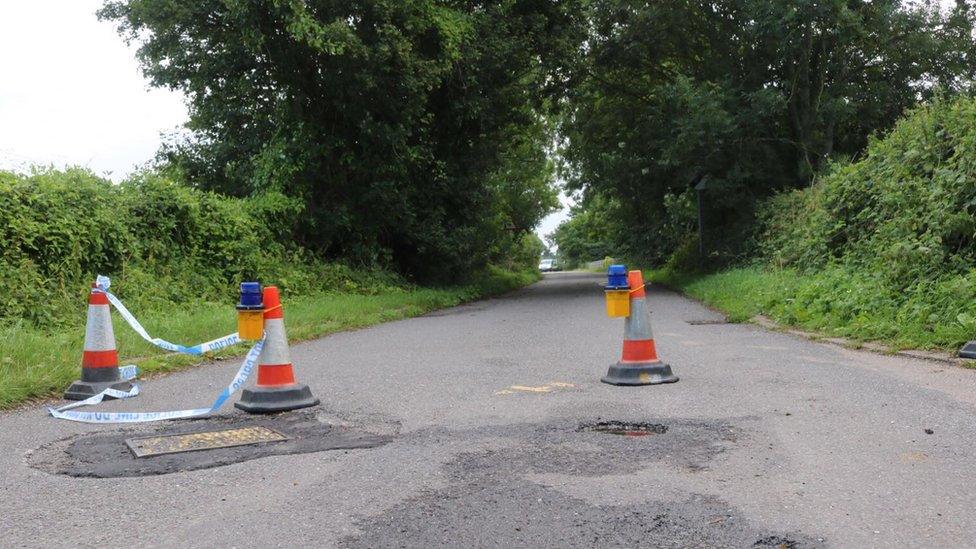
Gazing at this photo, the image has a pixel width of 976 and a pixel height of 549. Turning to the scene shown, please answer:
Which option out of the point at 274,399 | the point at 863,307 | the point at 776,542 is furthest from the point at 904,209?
the point at 776,542

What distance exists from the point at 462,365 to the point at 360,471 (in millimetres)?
4343

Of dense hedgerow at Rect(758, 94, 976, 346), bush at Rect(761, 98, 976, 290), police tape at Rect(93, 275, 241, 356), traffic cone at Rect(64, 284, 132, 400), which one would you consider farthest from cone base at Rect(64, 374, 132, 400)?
bush at Rect(761, 98, 976, 290)

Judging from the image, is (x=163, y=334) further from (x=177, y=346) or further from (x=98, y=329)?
(x=177, y=346)

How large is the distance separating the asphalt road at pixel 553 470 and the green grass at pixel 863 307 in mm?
1241

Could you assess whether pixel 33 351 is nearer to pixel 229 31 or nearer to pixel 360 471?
pixel 360 471

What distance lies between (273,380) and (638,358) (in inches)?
123

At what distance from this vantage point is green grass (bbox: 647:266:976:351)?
9.26 metres

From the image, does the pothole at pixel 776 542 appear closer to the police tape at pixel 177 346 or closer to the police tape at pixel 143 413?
the police tape at pixel 143 413

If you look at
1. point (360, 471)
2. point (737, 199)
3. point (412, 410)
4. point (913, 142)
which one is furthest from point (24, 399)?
point (737, 199)

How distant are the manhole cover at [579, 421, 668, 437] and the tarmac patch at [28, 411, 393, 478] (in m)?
1.36

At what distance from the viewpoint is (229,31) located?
62.7 ft

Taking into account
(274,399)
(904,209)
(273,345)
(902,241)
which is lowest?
(274,399)

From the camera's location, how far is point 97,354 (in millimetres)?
7086

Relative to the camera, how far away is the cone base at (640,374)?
7461 millimetres
